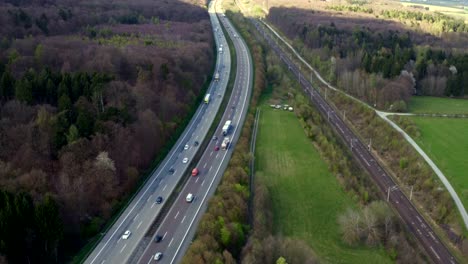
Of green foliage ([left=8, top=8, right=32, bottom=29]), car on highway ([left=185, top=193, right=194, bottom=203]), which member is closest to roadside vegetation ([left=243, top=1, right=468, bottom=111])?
car on highway ([left=185, top=193, right=194, bottom=203])

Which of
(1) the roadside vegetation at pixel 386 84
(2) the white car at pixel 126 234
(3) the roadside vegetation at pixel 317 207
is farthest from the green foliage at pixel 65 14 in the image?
(2) the white car at pixel 126 234

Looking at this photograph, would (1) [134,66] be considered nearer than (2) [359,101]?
Yes

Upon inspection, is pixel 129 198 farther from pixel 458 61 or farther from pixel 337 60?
pixel 458 61

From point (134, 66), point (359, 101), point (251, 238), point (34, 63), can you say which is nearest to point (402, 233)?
point (251, 238)

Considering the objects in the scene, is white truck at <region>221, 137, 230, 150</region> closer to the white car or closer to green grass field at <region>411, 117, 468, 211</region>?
the white car

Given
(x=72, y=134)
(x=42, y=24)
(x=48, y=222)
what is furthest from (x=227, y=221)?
(x=42, y=24)
